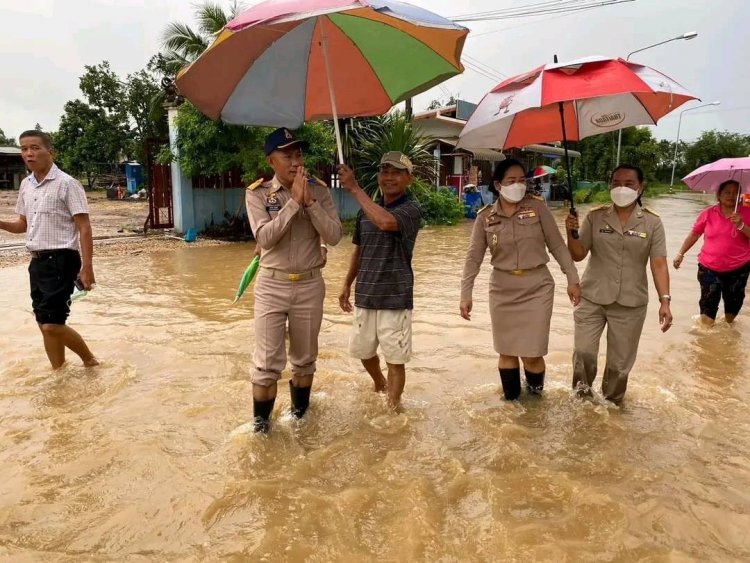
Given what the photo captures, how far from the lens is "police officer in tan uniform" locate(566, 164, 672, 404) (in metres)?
3.60

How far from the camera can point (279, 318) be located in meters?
3.29

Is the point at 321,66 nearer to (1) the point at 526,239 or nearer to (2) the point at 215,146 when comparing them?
(1) the point at 526,239

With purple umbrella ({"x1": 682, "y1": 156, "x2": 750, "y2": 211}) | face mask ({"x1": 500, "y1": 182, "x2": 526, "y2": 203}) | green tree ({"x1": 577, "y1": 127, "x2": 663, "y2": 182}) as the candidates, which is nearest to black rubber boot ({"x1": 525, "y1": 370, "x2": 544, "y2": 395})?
face mask ({"x1": 500, "y1": 182, "x2": 526, "y2": 203})

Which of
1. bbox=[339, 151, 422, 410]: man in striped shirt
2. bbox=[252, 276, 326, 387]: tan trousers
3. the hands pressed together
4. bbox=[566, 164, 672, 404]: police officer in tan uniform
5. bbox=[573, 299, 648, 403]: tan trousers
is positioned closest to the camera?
the hands pressed together

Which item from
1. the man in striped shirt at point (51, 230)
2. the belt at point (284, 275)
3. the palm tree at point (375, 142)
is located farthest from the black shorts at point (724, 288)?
the palm tree at point (375, 142)

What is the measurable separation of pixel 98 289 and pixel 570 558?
7133 millimetres

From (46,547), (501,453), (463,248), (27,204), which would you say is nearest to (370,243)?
(501,453)

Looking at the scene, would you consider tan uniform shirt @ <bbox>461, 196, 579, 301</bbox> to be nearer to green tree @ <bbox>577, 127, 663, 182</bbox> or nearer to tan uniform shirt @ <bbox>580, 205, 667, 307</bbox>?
tan uniform shirt @ <bbox>580, 205, 667, 307</bbox>

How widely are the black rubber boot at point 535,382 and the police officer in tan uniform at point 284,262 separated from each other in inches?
62.2

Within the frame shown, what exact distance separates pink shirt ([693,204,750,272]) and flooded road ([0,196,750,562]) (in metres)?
0.84

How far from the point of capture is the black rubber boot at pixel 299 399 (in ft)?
11.8

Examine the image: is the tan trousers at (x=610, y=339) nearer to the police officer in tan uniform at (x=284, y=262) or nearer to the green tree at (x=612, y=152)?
the police officer in tan uniform at (x=284, y=262)

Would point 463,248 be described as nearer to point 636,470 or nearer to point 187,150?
point 187,150

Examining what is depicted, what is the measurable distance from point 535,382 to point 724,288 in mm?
3272
